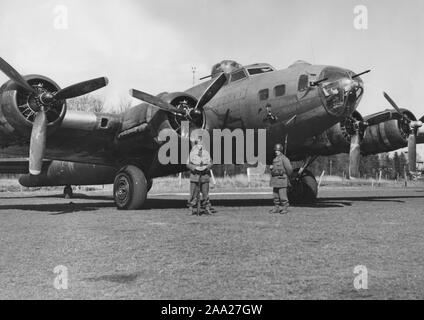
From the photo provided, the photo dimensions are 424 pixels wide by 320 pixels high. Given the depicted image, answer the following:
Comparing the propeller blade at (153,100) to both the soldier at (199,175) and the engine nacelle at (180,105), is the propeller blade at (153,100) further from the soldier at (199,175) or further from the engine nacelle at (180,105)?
the soldier at (199,175)

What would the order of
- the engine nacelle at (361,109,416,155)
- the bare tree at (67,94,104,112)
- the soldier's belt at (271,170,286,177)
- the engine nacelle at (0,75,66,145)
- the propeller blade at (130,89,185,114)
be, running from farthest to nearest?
the bare tree at (67,94,104,112) < the engine nacelle at (361,109,416,155) < the propeller blade at (130,89,185,114) < the soldier's belt at (271,170,286,177) < the engine nacelle at (0,75,66,145)

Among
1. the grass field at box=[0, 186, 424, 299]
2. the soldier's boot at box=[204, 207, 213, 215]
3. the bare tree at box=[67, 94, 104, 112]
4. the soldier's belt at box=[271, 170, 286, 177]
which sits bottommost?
the grass field at box=[0, 186, 424, 299]

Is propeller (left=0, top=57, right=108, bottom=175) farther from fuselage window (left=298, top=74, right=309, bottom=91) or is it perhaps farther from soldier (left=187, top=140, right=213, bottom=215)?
fuselage window (left=298, top=74, right=309, bottom=91)

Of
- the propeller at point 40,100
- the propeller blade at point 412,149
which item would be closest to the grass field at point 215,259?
the propeller at point 40,100

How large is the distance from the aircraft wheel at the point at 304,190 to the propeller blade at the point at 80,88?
7532 mm

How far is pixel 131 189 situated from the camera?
1362 centimetres

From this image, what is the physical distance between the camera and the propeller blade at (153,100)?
504 inches

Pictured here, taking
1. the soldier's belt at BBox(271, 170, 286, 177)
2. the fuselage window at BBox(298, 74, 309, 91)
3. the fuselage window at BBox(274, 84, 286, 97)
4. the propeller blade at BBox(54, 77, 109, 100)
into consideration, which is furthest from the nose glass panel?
the propeller blade at BBox(54, 77, 109, 100)

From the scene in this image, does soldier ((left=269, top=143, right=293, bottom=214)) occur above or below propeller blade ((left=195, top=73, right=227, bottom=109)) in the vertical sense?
below

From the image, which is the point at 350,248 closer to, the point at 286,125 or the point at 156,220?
the point at 156,220

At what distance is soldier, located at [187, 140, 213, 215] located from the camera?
12.0 m

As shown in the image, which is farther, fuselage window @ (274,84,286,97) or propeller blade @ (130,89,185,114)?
propeller blade @ (130,89,185,114)

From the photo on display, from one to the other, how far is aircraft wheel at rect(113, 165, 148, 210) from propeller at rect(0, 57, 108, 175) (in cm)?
256
